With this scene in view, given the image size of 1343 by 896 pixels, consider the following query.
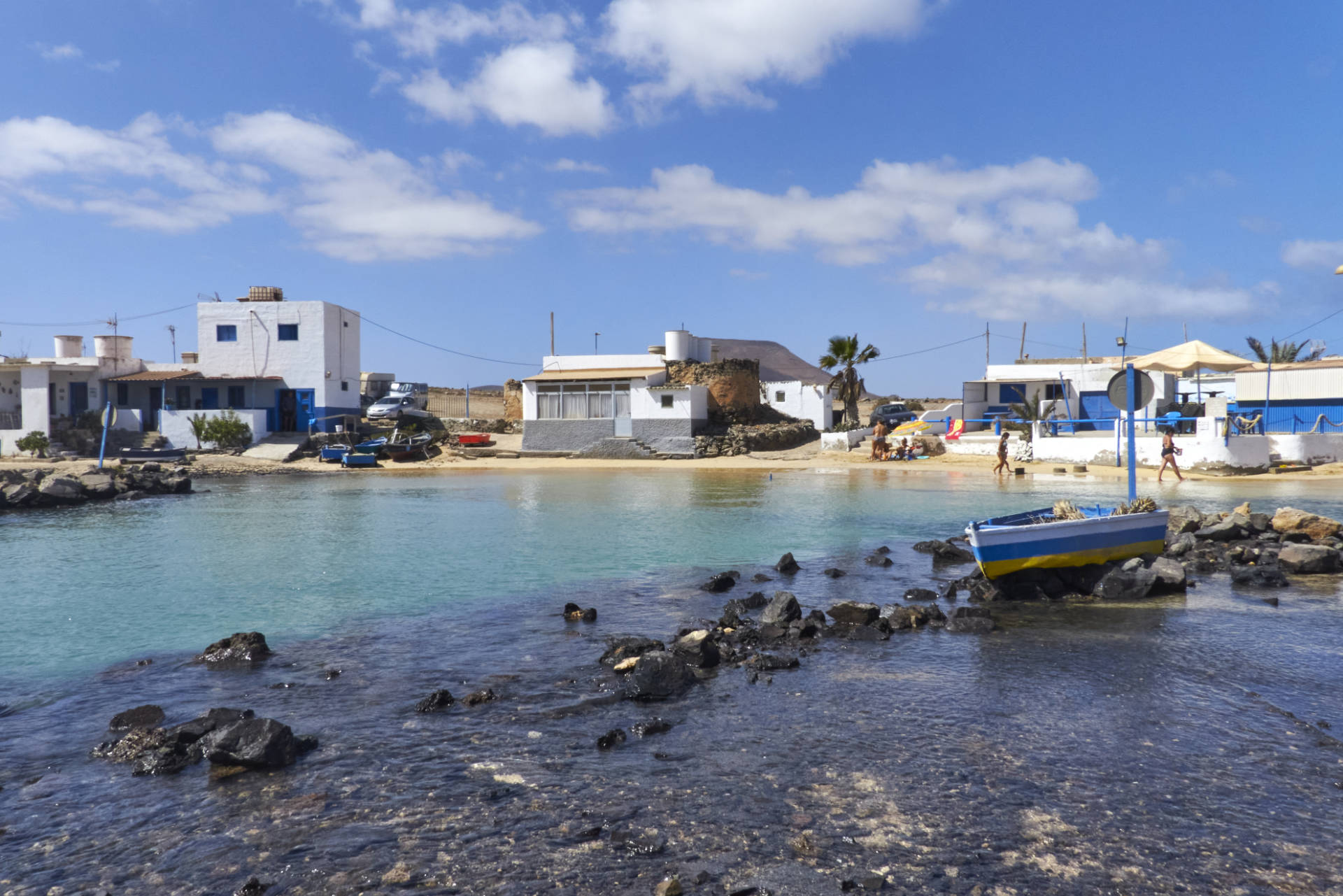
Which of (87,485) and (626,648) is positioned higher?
(87,485)

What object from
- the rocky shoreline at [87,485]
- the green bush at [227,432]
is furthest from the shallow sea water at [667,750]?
the green bush at [227,432]

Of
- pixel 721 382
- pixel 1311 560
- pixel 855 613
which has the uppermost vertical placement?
pixel 721 382

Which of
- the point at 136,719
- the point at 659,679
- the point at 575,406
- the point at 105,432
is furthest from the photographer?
the point at 575,406

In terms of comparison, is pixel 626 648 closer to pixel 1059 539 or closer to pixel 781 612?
pixel 781 612

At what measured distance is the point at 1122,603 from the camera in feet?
41.3

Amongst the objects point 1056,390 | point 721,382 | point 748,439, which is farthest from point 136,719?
point 1056,390

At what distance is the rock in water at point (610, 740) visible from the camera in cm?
729

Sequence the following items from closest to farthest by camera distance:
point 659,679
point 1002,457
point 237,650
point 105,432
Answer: point 659,679, point 237,650, point 1002,457, point 105,432

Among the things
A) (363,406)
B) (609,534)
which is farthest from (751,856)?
(363,406)

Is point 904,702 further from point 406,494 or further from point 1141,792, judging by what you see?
point 406,494

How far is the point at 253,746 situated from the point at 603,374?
4209 centimetres

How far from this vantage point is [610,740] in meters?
7.36

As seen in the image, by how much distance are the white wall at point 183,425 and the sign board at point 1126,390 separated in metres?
43.6

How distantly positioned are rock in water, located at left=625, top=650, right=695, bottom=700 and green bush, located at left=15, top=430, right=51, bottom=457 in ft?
148
